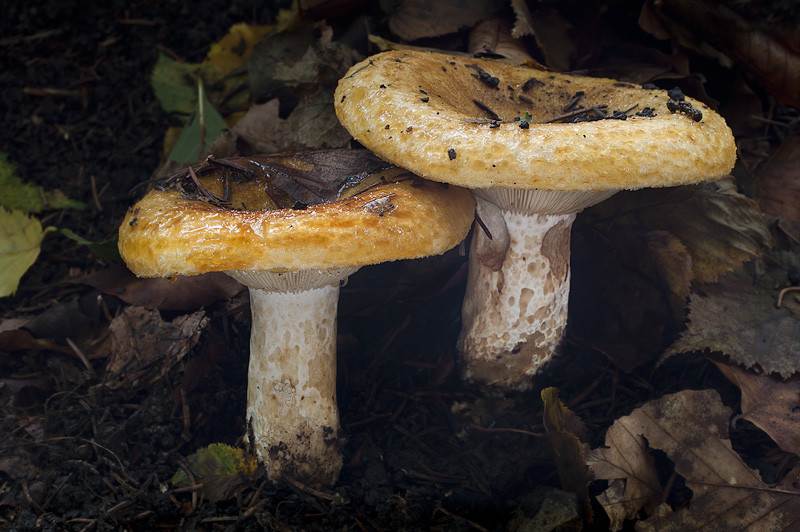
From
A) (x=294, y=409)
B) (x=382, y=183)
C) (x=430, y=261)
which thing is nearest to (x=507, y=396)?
(x=430, y=261)

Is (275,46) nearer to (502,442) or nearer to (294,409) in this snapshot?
(294,409)

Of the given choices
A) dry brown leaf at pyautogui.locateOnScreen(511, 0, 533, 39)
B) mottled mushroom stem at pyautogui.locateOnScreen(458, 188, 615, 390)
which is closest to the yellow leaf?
dry brown leaf at pyautogui.locateOnScreen(511, 0, 533, 39)

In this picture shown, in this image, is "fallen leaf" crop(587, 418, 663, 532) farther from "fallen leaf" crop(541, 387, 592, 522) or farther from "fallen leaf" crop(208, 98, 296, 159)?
"fallen leaf" crop(208, 98, 296, 159)

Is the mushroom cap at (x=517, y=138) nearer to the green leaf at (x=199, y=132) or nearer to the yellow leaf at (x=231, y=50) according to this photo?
the green leaf at (x=199, y=132)

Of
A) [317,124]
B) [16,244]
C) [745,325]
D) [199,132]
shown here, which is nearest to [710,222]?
[745,325]

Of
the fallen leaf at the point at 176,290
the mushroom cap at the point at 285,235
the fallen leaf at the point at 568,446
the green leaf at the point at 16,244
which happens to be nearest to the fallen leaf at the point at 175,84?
the green leaf at the point at 16,244

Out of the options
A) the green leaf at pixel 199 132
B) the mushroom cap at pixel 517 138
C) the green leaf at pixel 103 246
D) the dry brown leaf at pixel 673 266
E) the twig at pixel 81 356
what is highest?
the mushroom cap at pixel 517 138
